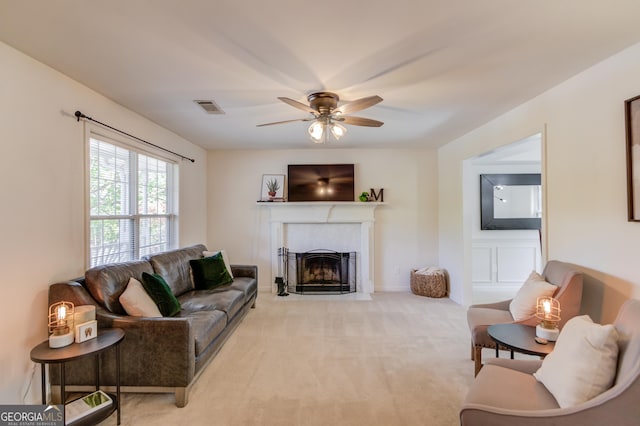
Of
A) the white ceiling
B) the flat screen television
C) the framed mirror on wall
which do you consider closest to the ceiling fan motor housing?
the white ceiling

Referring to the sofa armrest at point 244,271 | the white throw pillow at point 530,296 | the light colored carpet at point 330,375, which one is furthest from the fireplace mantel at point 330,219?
the white throw pillow at point 530,296

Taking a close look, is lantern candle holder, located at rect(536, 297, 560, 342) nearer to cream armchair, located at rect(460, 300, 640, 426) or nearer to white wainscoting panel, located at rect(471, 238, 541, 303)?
cream armchair, located at rect(460, 300, 640, 426)

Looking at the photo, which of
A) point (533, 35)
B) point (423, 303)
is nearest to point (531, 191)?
point (423, 303)

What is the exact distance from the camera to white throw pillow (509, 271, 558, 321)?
8.45ft

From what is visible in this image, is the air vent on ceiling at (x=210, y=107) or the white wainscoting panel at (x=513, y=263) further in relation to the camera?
the white wainscoting panel at (x=513, y=263)

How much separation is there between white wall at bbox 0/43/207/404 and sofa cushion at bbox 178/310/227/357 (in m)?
1.05

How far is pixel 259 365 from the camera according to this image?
2904 millimetres

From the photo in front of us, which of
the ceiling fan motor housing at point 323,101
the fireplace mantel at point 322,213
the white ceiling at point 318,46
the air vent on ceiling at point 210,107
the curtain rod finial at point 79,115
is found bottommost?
the fireplace mantel at point 322,213

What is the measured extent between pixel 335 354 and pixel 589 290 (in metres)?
2.26

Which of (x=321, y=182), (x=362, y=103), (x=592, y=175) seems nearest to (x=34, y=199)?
(x=362, y=103)

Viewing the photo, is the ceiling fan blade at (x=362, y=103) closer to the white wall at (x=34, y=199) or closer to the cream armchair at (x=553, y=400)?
the cream armchair at (x=553, y=400)

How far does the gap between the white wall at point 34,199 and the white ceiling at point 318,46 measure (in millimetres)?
226

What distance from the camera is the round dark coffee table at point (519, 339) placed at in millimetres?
2004

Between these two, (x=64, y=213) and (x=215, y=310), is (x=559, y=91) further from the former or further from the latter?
(x=64, y=213)
